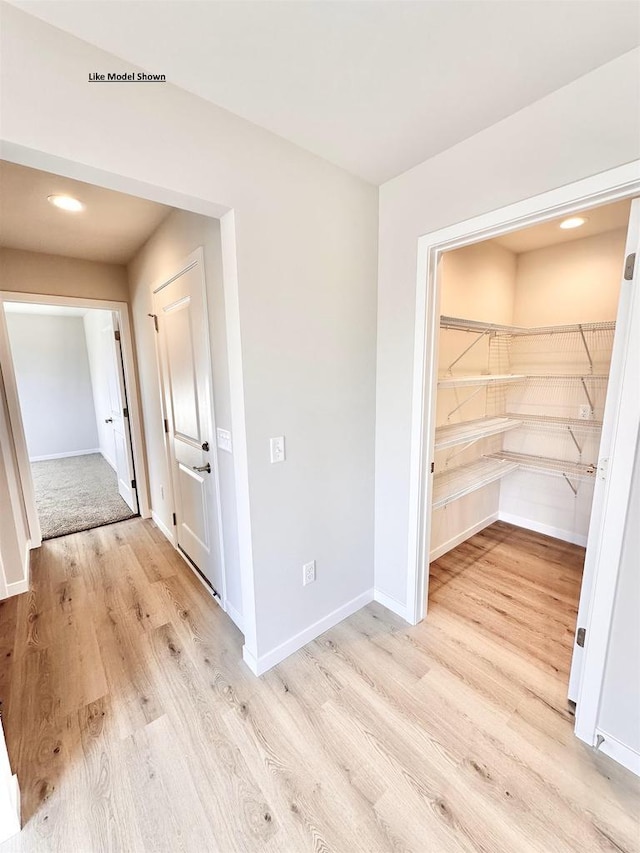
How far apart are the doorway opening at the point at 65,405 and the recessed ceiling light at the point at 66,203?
2.43m

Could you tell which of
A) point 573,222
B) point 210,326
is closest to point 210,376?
point 210,326

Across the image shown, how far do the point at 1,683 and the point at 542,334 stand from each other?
4.27m

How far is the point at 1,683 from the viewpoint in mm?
1722

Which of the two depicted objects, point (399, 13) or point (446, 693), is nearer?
point (399, 13)

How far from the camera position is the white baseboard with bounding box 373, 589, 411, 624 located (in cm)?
213

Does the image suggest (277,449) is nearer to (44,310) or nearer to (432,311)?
(432,311)

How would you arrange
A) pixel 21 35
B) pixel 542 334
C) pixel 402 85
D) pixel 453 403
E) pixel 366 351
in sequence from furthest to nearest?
pixel 542 334
pixel 453 403
pixel 366 351
pixel 402 85
pixel 21 35

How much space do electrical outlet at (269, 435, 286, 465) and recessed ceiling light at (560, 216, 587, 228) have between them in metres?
2.43

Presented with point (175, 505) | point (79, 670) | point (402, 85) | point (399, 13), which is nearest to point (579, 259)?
point (402, 85)

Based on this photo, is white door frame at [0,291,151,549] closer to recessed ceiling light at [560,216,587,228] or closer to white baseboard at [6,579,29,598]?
white baseboard at [6,579,29,598]

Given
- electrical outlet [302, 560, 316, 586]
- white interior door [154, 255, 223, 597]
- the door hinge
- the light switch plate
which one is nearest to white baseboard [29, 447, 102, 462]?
white interior door [154, 255, 223, 597]

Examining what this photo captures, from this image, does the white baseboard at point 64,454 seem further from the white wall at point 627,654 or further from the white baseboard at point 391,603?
the white wall at point 627,654

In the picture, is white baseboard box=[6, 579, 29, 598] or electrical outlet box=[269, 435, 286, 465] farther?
white baseboard box=[6, 579, 29, 598]

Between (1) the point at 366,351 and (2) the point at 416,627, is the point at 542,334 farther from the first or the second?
(2) the point at 416,627
